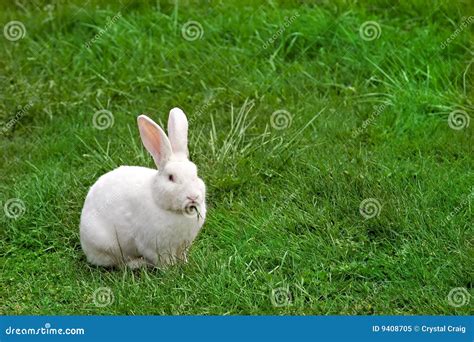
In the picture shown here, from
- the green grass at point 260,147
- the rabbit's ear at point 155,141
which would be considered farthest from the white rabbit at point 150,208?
the green grass at point 260,147

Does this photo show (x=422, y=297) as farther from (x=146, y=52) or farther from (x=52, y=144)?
(x=146, y=52)

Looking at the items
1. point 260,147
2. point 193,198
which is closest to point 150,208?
point 193,198

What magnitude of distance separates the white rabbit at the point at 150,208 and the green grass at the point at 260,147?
0.13m

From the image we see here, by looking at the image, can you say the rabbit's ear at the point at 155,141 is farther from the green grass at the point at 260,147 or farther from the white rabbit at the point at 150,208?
the green grass at the point at 260,147

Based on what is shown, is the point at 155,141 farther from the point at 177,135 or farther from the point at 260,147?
the point at 260,147

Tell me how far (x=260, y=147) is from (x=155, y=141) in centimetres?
140

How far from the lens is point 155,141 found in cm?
504

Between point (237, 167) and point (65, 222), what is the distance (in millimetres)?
1116

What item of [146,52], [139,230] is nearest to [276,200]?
[139,230]

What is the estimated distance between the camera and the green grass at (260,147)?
16.6ft

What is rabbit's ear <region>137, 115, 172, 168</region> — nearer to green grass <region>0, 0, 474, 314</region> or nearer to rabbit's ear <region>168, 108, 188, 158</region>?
rabbit's ear <region>168, 108, 188, 158</region>

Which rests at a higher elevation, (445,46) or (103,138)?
(445,46)

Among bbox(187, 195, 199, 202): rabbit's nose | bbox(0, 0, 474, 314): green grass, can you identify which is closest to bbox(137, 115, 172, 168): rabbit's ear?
bbox(187, 195, 199, 202): rabbit's nose

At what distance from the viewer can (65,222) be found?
19.2 feet
